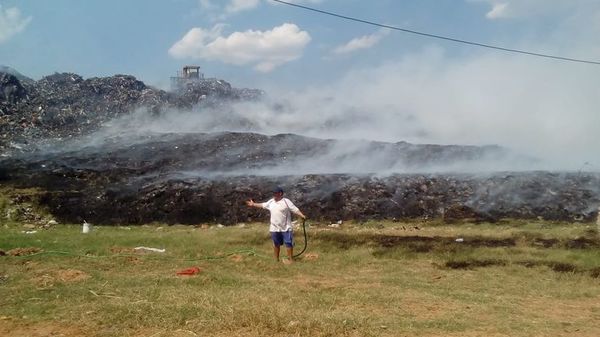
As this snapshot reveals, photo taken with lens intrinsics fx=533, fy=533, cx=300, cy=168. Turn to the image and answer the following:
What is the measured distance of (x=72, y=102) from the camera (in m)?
30.1

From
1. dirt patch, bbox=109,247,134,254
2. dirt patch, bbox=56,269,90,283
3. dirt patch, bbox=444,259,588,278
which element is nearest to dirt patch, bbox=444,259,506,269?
dirt patch, bbox=444,259,588,278

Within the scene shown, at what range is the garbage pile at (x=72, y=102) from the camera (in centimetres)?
2617

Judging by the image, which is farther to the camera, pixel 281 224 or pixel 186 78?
pixel 186 78

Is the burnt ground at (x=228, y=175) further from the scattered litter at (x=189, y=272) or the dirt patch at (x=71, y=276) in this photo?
the dirt patch at (x=71, y=276)

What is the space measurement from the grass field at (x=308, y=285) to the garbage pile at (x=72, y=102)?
1334 centimetres

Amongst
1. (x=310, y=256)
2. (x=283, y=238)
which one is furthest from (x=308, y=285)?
(x=310, y=256)

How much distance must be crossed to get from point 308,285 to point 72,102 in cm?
2560

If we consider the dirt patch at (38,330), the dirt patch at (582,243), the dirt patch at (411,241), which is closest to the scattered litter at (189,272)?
the dirt patch at (38,330)

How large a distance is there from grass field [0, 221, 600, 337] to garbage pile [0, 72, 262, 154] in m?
13.3

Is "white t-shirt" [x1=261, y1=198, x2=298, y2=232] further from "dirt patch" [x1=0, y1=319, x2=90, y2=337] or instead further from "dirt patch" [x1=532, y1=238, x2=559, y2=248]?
"dirt patch" [x1=532, y1=238, x2=559, y2=248]

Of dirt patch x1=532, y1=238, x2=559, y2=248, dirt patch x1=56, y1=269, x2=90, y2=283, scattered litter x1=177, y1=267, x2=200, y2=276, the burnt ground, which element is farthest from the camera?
the burnt ground

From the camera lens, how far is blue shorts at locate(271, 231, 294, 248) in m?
10.9

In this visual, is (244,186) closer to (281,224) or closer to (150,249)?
(150,249)

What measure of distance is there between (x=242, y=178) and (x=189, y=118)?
11.9 metres
